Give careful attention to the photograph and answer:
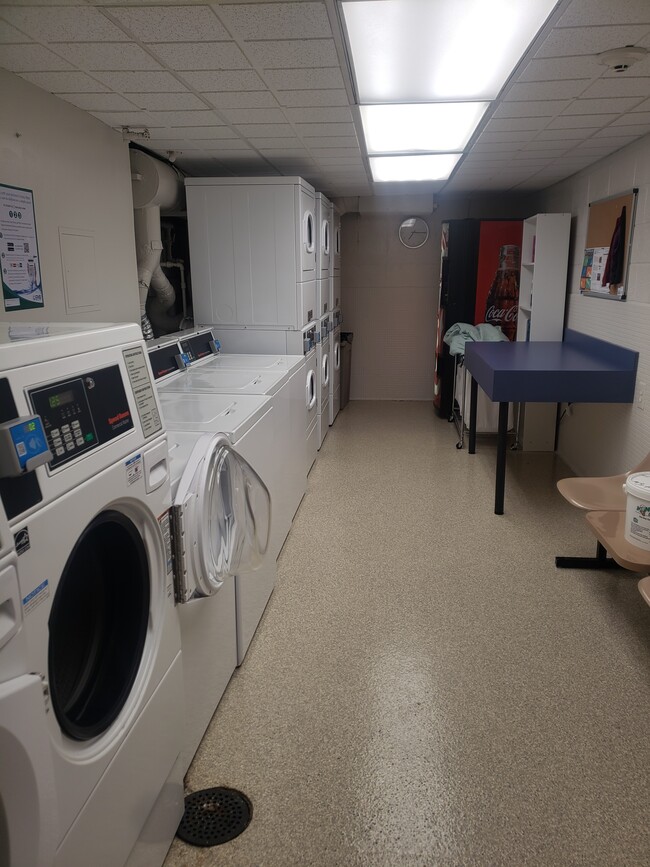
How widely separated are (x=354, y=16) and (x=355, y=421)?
15.7ft

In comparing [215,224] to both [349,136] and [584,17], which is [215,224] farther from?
[584,17]

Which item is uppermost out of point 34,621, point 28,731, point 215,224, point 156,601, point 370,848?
point 215,224

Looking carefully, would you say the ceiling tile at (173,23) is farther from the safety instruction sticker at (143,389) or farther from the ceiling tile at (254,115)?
the safety instruction sticker at (143,389)

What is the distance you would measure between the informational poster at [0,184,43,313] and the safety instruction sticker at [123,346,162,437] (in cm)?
117

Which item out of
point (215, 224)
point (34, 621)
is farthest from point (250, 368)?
point (34, 621)

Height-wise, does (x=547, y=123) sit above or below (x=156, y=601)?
above

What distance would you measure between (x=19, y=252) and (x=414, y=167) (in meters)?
3.02

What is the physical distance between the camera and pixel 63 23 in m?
1.88

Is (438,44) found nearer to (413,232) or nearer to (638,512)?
(638,512)

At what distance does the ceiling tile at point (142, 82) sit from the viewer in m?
2.36

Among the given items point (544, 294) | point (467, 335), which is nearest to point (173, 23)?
point (544, 294)

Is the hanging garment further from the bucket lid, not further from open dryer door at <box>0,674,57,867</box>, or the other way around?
open dryer door at <box>0,674,57,867</box>

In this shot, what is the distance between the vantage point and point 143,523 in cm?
150

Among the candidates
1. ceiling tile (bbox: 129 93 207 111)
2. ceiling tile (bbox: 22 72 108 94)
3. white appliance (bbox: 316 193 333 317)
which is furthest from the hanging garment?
ceiling tile (bbox: 22 72 108 94)
